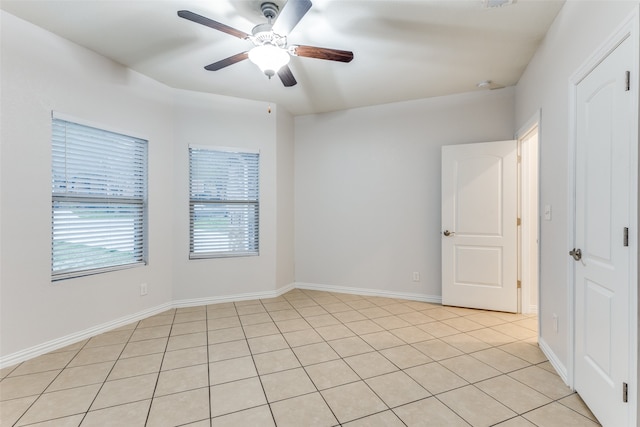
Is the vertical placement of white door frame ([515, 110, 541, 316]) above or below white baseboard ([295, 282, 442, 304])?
above

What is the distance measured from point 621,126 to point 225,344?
9.82 ft

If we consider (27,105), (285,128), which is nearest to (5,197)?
(27,105)

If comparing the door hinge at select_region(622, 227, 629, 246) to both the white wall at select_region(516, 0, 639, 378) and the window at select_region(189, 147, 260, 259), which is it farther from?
the window at select_region(189, 147, 260, 259)

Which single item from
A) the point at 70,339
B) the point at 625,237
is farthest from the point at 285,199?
the point at 625,237

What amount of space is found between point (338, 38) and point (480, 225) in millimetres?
2539

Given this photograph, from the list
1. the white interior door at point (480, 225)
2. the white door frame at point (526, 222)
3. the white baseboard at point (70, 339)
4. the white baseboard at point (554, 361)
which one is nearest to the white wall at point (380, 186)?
the white interior door at point (480, 225)

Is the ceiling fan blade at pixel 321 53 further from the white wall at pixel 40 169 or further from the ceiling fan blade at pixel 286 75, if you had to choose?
the white wall at pixel 40 169

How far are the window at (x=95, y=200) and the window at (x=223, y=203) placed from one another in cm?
57

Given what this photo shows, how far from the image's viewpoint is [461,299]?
3.66 metres

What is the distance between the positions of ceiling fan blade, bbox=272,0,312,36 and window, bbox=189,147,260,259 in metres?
2.20

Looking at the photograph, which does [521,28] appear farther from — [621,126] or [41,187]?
[41,187]

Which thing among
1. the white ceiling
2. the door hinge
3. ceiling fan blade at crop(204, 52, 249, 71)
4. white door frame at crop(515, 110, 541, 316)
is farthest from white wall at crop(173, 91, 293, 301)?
the door hinge

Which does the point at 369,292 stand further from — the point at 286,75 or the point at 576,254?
the point at 286,75

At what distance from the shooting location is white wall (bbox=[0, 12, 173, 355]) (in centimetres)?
228
